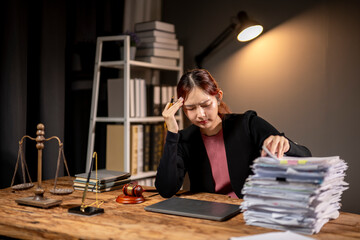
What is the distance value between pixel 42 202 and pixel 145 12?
Answer: 2.16 metres

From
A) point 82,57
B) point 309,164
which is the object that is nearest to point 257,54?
point 82,57

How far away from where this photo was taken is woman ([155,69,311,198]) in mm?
1672

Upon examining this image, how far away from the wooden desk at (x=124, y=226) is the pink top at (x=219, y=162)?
1.80 feet

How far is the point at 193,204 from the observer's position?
1308 mm

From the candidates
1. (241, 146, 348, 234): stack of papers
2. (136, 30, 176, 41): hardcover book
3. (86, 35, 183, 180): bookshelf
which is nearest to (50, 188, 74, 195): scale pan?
(241, 146, 348, 234): stack of papers

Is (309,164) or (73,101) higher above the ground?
(73,101)

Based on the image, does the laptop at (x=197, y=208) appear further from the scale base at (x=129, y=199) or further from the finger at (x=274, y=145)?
the finger at (x=274, y=145)

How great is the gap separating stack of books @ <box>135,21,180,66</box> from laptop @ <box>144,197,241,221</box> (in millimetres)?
1610

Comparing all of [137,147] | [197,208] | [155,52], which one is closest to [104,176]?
[197,208]

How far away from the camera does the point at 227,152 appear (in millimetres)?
1759

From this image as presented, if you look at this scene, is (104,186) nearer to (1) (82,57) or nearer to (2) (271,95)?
(1) (82,57)

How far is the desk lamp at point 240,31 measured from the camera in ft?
8.38

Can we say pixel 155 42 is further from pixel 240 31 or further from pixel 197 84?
pixel 197 84

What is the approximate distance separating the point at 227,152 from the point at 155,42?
130 cm
